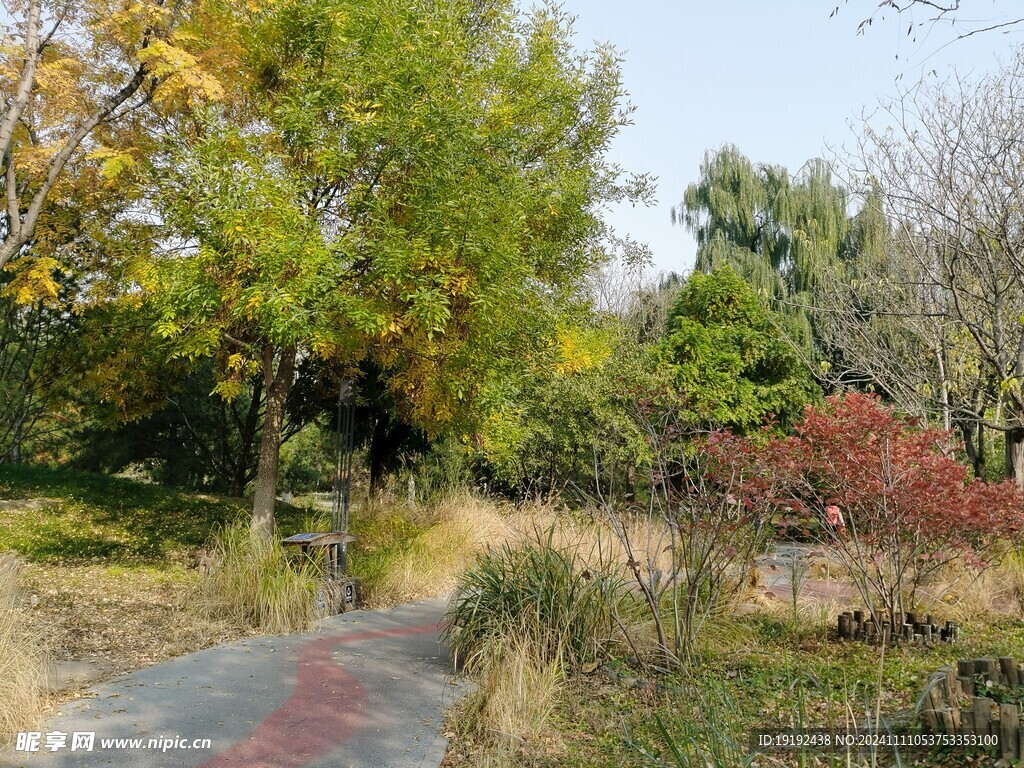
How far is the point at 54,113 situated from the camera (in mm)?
9266

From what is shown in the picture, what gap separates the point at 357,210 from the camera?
29.4 ft

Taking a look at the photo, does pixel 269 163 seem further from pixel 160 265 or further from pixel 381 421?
pixel 381 421

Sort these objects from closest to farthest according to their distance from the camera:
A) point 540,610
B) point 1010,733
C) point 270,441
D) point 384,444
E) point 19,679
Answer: point 1010,733
point 19,679
point 540,610
point 270,441
point 384,444

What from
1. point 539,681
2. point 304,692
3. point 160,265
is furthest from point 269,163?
point 539,681

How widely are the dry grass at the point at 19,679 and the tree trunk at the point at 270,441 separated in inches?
150

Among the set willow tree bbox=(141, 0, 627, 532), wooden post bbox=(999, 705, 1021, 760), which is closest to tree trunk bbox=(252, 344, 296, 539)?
willow tree bbox=(141, 0, 627, 532)

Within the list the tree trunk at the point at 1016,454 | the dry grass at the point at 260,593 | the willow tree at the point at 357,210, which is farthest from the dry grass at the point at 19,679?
the tree trunk at the point at 1016,454

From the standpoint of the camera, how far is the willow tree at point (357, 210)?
7.55m

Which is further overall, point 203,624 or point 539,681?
point 203,624

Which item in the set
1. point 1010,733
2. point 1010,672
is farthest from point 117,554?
point 1010,733

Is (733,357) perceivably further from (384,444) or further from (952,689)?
(952,689)

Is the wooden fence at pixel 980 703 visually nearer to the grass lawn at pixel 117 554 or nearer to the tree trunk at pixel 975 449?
the grass lawn at pixel 117 554

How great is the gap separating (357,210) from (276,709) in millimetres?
5688

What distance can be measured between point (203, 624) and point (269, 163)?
15.8 feet
